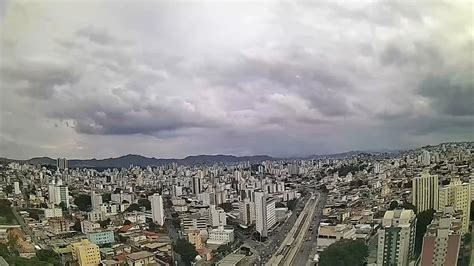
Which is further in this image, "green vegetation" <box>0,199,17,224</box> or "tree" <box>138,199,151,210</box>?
"tree" <box>138,199,151,210</box>

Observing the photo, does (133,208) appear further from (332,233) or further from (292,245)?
(332,233)

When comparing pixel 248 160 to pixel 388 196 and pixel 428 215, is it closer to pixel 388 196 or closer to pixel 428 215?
pixel 388 196

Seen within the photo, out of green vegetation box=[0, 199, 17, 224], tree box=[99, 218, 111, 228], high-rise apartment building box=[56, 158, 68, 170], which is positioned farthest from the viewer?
tree box=[99, 218, 111, 228]

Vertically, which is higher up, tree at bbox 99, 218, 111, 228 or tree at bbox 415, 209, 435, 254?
tree at bbox 99, 218, 111, 228

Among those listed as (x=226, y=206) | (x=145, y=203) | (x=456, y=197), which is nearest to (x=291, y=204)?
(x=226, y=206)

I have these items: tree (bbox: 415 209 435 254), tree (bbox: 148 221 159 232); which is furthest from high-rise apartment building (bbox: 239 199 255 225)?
tree (bbox: 415 209 435 254)

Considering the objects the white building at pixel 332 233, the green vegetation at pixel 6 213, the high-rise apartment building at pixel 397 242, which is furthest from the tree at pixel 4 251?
the high-rise apartment building at pixel 397 242

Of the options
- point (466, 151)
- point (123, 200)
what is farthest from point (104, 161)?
point (466, 151)

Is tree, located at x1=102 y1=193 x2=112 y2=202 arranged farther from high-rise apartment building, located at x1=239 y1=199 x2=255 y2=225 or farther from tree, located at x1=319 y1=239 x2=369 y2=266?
tree, located at x1=319 y1=239 x2=369 y2=266
